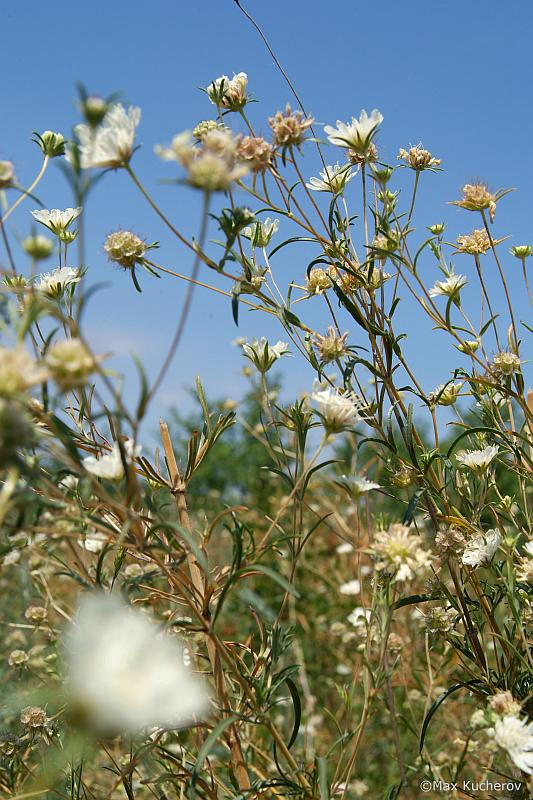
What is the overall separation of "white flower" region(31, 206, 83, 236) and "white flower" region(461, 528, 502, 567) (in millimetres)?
814

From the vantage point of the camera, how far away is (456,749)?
2.08 m

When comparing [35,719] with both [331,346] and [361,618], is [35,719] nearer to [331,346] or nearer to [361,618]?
[361,618]

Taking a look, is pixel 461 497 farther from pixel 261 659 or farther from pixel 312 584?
pixel 312 584

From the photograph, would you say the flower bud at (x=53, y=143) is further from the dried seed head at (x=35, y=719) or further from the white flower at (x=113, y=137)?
the dried seed head at (x=35, y=719)

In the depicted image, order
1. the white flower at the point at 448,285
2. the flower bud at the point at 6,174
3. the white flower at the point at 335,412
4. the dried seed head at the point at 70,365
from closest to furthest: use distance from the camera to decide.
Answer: the dried seed head at the point at 70,365 → the flower bud at the point at 6,174 → the white flower at the point at 335,412 → the white flower at the point at 448,285

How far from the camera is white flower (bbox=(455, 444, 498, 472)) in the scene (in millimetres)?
1092

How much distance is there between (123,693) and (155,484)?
1.53 ft

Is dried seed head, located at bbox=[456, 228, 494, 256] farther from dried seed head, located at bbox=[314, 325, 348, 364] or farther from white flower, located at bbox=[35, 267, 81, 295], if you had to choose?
white flower, located at bbox=[35, 267, 81, 295]

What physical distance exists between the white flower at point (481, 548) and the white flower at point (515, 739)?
23cm

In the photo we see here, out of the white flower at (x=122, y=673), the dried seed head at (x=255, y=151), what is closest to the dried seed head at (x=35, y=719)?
the white flower at (x=122, y=673)

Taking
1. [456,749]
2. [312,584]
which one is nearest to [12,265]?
[456,749]

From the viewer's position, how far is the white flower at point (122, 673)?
23.4 inches

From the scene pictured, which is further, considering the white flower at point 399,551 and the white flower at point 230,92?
the white flower at point 230,92

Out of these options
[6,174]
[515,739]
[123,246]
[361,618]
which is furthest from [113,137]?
[361,618]
